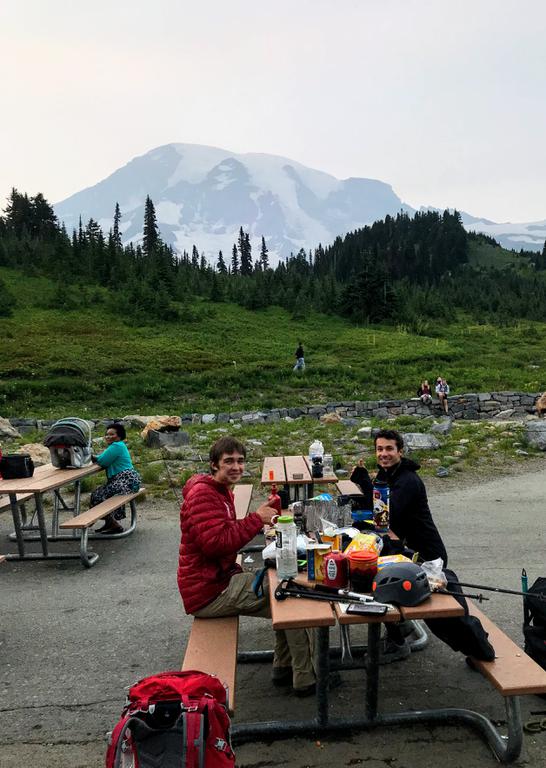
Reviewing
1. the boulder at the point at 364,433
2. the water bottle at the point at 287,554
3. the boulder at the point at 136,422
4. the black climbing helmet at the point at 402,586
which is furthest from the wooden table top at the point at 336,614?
the boulder at the point at 136,422

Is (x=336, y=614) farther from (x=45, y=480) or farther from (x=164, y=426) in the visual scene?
(x=164, y=426)

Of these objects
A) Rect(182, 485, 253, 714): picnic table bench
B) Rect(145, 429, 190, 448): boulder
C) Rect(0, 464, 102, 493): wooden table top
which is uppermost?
Rect(0, 464, 102, 493): wooden table top

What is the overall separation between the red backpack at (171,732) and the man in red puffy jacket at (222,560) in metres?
1.27

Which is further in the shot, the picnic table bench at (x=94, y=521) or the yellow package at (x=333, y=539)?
the picnic table bench at (x=94, y=521)

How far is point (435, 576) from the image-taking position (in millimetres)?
3658

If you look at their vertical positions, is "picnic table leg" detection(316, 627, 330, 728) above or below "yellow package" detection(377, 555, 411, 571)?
below

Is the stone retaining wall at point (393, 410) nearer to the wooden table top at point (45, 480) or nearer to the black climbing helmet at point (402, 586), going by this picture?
the wooden table top at point (45, 480)

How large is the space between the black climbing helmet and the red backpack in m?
1.18

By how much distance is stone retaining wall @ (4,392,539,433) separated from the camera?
2194 cm

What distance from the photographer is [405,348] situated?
36500mm

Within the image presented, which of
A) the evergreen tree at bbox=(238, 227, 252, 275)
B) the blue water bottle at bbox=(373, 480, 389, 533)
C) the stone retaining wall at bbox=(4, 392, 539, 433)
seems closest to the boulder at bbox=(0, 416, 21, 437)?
the stone retaining wall at bbox=(4, 392, 539, 433)

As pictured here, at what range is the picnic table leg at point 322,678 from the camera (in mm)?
3691

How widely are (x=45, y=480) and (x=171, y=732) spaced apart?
217 inches

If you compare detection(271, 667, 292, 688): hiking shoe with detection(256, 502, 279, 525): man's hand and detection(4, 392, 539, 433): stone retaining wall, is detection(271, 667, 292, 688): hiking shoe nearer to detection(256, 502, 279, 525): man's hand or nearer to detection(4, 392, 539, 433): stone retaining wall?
detection(256, 502, 279, 525): man's hand
